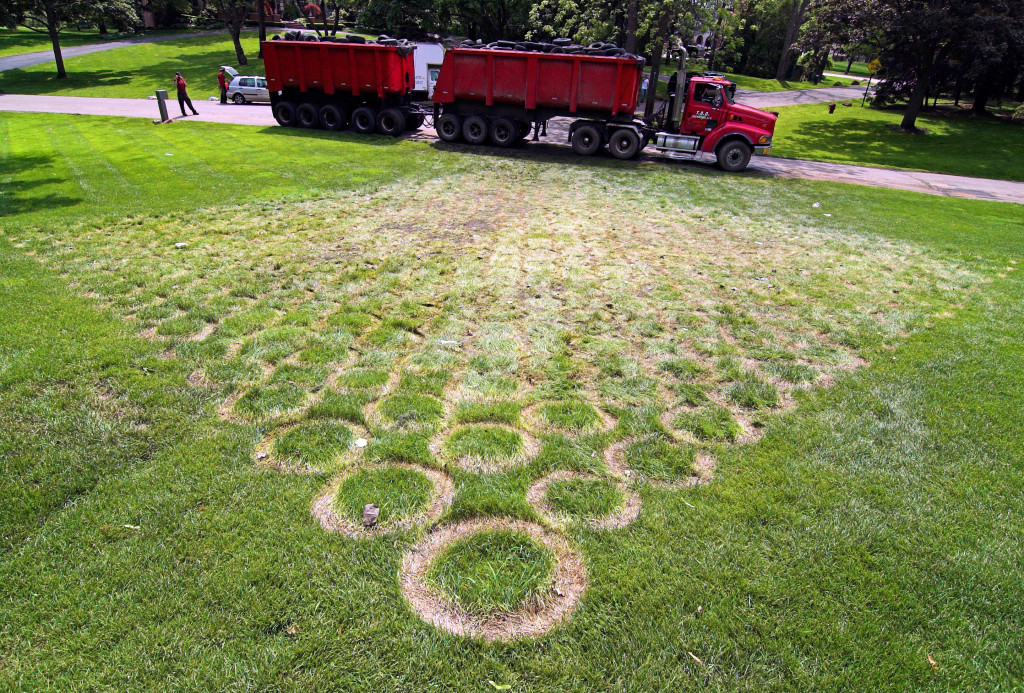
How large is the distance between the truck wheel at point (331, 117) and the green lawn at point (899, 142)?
17.4m

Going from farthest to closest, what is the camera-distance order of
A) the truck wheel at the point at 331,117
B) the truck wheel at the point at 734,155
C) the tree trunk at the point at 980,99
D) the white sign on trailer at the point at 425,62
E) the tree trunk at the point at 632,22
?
the tree trunk at the point at 980,99 → the white sign on trailer at the point at 425,62 → the tree trunk at the point at 632,22 → the truck wheel at the point at 331,117 → the truck wheel at the point at 734,155

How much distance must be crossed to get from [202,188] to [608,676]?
1287 centimetres

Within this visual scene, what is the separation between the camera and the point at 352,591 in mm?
3105

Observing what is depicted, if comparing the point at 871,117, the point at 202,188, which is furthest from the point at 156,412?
the point at 871,117

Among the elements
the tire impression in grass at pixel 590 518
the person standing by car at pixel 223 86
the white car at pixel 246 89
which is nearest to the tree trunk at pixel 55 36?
the person standing by car at pixel 223 86

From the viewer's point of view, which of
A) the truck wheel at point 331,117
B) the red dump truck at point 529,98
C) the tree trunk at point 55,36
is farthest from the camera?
the tree trunk at point 55,36

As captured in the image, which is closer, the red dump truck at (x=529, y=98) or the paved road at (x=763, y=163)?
the red dump truck at (x=529, y=98)

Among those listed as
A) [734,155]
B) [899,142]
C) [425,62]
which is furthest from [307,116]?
[899,142]

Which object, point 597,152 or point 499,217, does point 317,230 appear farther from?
point 597,152

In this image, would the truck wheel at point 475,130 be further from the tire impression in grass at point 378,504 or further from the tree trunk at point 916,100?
the tree trunk at point 916,100

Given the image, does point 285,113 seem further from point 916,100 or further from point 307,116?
point 916,100

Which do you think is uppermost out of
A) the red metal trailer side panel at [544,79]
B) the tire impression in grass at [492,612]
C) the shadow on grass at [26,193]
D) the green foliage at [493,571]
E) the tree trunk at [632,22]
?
Answer: the tree trunk at [632,22]

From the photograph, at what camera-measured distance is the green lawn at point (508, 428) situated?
9.30 ft

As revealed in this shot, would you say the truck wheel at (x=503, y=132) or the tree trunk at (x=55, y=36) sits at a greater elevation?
the tree trunk at (x=55, y=36)
